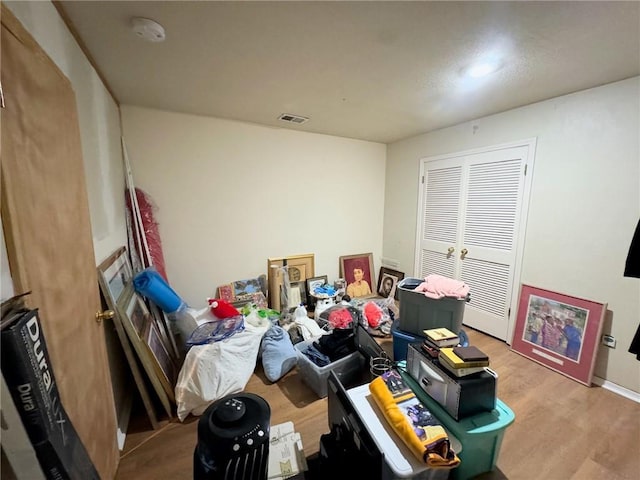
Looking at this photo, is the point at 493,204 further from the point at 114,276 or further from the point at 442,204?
the point at 114,276

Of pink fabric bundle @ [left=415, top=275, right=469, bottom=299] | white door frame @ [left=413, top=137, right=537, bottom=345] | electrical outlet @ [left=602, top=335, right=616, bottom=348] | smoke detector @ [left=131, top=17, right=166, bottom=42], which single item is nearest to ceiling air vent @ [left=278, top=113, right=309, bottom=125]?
smoke detector @ [left=131, top=17, right=166, bottom=42]

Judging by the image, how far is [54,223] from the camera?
0.89 m

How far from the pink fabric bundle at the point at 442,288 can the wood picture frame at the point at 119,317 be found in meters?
1.97

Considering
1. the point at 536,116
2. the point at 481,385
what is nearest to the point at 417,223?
the point at 536,116

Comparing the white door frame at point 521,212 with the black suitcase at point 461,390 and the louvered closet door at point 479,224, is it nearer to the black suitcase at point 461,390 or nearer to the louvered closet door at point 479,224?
the louvered closet door at point 479,224

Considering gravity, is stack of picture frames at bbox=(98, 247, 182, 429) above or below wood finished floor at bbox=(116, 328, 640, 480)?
above

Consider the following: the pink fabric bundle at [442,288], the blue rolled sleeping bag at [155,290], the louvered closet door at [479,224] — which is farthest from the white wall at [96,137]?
the louvered closet door at [479,224]

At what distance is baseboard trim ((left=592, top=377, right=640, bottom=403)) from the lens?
1913mm

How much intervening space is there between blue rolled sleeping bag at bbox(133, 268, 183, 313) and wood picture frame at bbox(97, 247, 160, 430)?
11 cm

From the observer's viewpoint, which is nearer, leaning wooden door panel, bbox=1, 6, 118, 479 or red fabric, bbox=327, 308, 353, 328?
leaning wooden door panel, bbox=1, 6, 118, 479

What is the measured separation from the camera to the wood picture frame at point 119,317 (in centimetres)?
144

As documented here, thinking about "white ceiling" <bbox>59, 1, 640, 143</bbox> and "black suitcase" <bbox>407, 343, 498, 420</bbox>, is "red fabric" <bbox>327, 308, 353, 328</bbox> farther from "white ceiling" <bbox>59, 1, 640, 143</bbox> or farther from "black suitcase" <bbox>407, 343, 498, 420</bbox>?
"white ceiling" <bbox>59, 1, 640, 143</bbox>

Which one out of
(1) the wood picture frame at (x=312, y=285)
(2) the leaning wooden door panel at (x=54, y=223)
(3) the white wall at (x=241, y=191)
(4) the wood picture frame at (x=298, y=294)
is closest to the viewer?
(2) the leaning wooden door panel at (x=54, y=223)

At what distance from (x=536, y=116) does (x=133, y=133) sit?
3578mm
